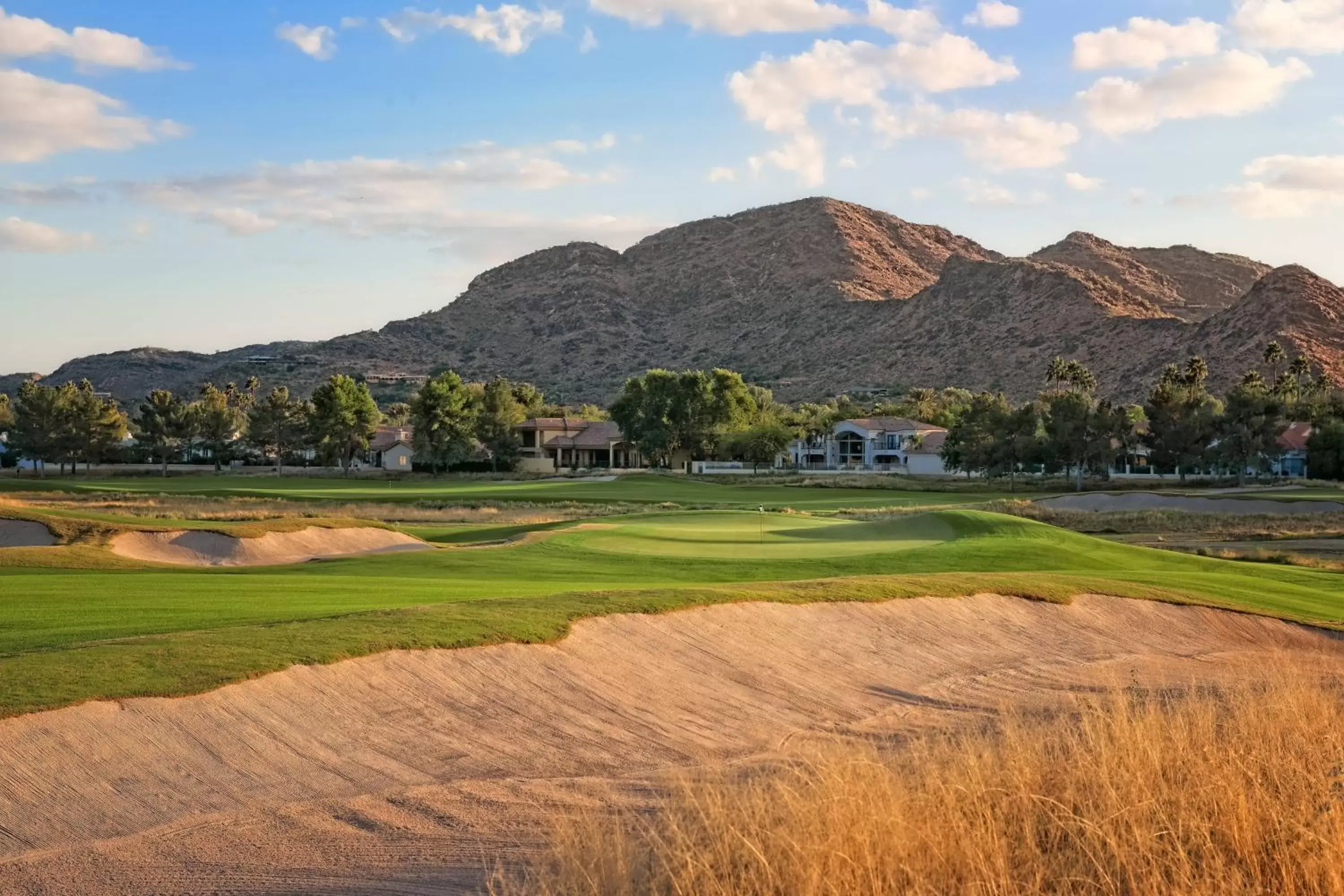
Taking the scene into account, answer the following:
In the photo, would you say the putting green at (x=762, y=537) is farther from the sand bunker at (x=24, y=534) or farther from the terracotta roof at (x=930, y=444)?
the terracotta roof at (x=930, y=444)

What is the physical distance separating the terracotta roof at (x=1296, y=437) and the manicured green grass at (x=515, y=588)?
3094 inches

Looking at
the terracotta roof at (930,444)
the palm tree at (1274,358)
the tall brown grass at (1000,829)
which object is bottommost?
the tall brown grass at (1000,829)

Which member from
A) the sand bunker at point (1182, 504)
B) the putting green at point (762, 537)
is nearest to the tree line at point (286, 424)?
the sand bunker at point (1182, 504)

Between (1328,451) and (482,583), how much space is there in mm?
85042

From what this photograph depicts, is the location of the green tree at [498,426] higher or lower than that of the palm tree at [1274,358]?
lower

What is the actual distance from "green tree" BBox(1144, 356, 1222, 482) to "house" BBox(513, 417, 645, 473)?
161 feet

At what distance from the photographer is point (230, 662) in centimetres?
1207

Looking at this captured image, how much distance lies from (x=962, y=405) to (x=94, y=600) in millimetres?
99640

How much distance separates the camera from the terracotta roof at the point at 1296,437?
10438 cm

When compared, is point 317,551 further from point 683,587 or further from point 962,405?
point 962,405

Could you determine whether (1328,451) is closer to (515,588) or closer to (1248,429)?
(1248,429)

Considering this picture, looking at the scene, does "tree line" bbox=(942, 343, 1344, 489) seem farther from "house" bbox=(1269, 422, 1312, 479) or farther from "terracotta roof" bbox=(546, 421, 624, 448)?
"terracotta roof" bbox=(546, 421, 624, 448)

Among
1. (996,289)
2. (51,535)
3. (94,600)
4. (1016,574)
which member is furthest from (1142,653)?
(996,289)

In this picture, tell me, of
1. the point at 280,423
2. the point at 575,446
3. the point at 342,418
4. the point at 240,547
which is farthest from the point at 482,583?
the point at 575,446
